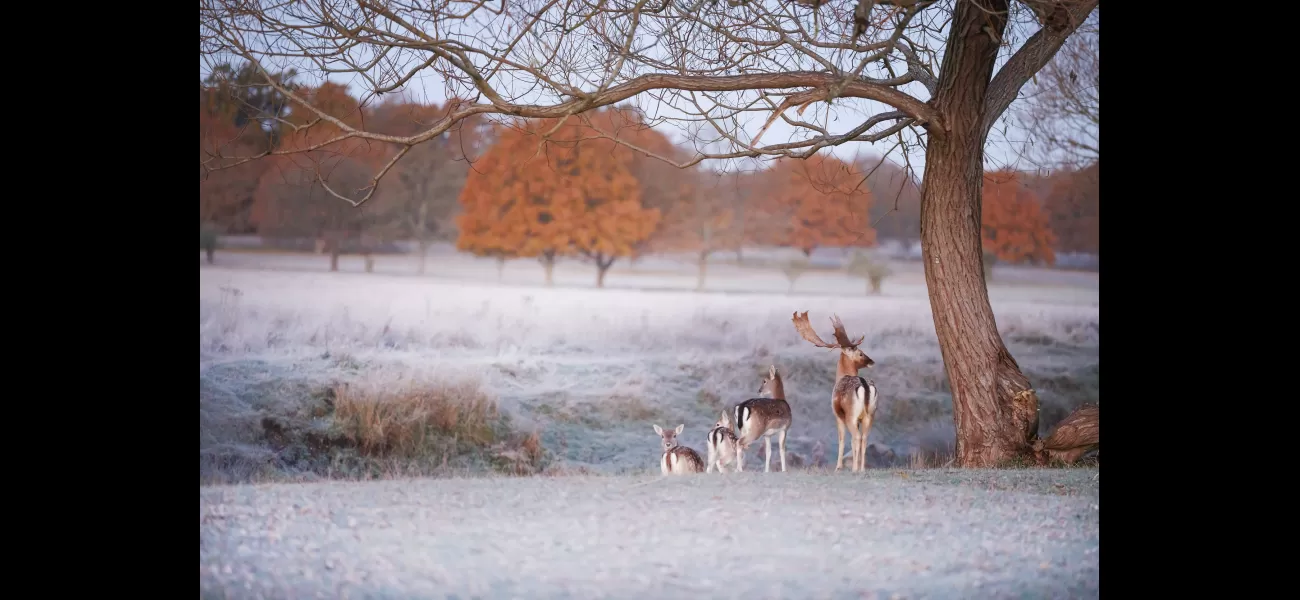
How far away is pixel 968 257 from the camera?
7.13m

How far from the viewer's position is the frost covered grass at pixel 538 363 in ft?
30.1

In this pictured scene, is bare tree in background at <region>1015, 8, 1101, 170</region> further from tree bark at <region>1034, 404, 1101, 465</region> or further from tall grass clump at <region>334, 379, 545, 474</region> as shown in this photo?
tall grass clump at <region>334, 379, 545, 474</region>

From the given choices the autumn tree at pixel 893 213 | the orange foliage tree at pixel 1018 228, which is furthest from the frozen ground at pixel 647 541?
the orange foliage tree at pixel 1018 228

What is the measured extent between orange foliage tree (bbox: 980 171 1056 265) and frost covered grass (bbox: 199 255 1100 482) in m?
0.36

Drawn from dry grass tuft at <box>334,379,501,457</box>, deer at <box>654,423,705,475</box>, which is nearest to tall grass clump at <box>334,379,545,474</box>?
dry grass tuft at <box>334,379,501,457</box>

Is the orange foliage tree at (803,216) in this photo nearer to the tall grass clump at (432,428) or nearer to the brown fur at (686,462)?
the tall grass clump at (432,428)

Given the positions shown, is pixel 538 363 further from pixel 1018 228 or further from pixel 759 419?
pixel 1018 228

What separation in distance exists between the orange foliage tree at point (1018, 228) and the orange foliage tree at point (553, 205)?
11.9ft

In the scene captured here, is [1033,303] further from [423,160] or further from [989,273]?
[423,160]

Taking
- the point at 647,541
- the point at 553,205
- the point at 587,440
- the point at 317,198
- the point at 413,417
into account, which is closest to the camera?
the point at 647,541

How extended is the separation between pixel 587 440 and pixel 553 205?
101 inches

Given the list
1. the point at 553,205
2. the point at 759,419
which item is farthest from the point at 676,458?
the point at 553,205

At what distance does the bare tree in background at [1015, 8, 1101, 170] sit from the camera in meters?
9.21

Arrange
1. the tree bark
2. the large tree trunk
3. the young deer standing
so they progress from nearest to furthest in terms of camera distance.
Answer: the large tree trunk < the tree bark < the young deer standing
